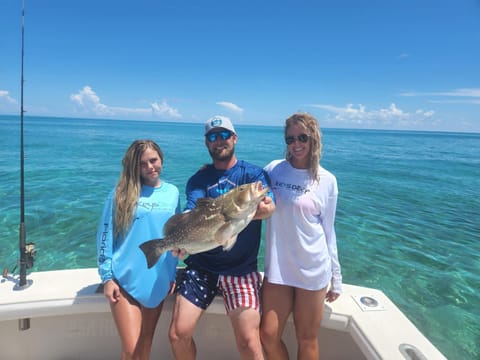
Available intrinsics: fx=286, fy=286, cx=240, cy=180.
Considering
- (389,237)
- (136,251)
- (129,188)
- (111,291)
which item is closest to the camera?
(111,291)

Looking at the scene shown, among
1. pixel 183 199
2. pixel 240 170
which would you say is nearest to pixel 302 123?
pixel 240 170

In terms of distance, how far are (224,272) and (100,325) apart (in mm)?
1604

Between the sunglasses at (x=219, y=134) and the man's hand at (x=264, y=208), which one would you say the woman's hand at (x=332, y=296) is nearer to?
the man's hand at (x=264, y=208)

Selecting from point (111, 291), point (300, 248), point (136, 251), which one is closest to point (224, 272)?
point (300, 248)

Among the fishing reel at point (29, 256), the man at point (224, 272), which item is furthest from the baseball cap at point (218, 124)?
the fishing reel at point (29, 256)

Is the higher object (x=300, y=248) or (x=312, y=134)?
(x=312, y=134)

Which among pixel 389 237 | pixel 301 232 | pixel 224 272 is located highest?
pixel 301 232

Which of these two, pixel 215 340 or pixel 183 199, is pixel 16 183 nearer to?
pixel 183 199

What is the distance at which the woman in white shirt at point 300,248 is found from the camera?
288 cm

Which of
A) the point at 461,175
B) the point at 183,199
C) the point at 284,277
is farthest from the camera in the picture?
the point at 461,175

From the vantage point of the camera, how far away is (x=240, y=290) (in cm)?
294

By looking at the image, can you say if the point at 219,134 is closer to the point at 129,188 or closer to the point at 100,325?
the point at 129,188

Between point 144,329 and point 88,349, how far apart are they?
98 centimetres

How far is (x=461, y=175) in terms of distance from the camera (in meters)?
23.5
